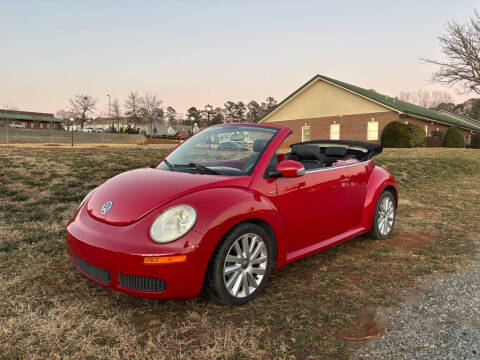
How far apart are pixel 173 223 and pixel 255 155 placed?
1.17 meters

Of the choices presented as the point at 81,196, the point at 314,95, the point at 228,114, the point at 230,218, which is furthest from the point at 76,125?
the point at 230,218

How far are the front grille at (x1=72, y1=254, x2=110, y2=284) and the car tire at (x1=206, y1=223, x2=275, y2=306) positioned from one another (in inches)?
30.7

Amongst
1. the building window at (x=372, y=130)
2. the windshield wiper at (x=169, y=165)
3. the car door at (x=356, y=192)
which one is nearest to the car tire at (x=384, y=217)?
the car door at (x=356, y=192)

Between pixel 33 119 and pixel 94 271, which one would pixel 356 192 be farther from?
pixel 33 119

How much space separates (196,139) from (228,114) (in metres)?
90.0

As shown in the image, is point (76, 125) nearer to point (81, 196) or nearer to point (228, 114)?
point (228, 114)

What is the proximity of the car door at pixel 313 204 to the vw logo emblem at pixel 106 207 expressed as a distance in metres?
1.43

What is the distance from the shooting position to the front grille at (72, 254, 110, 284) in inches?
107

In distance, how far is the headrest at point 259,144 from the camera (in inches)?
138

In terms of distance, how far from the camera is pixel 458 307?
9.88ft

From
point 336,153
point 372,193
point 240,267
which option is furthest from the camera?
point 336,153

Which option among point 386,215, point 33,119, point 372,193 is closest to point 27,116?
point 33,119

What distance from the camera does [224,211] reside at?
9.12ft

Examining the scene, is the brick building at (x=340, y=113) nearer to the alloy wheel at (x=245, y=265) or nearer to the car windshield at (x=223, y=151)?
the car windshield at (x=223, y=151)
